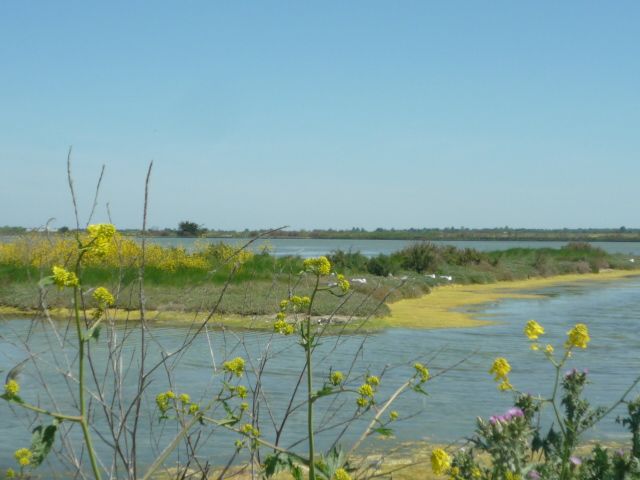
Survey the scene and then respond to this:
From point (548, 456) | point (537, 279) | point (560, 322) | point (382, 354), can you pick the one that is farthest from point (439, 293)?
point (548, 456)

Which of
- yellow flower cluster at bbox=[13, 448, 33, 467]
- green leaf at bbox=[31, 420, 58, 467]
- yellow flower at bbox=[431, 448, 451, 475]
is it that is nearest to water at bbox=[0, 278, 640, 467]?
yellow flower cluster at bbox=[13, 448, 33, 467]

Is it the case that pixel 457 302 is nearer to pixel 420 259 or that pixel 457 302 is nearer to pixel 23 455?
pixel 420 259

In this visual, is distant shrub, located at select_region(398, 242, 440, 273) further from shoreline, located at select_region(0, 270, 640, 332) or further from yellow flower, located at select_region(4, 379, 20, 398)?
yellow flower, located at select_region(4, 379, 20, 398)

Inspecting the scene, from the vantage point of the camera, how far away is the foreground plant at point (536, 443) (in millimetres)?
2150

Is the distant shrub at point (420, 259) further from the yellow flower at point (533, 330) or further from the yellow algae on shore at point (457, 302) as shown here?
the yellow flower at point (533, 330)

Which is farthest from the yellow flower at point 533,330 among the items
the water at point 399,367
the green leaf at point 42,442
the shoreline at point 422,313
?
the shoreline at point 422,313

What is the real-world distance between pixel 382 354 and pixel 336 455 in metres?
9.32

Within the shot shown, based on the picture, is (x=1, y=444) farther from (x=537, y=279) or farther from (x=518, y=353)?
(x=537, y=279)

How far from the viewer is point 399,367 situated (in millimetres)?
10586

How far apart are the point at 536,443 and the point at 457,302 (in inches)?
723

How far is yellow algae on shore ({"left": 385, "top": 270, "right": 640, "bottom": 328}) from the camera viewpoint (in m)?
16.0

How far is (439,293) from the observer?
2397 cm

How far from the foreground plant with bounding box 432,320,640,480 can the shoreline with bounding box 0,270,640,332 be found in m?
5.36

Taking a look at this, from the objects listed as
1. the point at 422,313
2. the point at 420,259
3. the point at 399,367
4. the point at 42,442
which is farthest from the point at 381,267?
the point at 42,442
